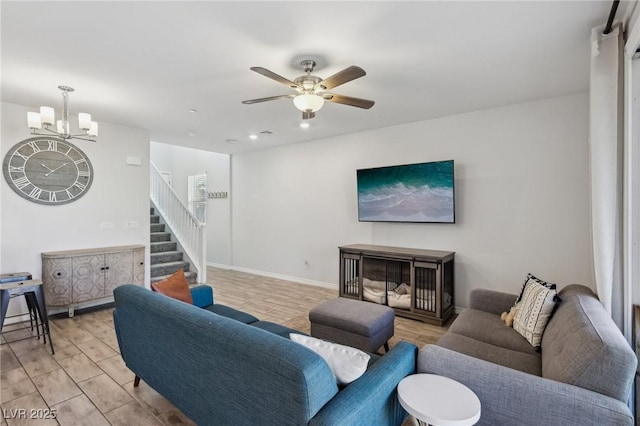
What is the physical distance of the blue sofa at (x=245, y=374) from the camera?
3.82 ft

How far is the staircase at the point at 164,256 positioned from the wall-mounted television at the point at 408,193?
3.46 m

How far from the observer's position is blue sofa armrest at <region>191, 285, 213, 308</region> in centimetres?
287

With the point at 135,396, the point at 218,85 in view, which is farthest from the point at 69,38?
the point at 135,396

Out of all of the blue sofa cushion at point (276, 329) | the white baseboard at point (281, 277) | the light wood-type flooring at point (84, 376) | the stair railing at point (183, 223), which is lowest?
the light wood-type flooring at point (84, 376)

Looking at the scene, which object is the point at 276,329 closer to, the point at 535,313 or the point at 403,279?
the point at 535,313

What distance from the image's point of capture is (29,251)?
378cm

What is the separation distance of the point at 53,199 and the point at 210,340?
3.95 m

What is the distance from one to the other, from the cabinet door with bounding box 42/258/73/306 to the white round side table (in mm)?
4257

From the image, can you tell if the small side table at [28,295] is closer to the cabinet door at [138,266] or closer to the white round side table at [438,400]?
the cabinet door at [138,266]

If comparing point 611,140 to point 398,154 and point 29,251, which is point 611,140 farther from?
point 29,251

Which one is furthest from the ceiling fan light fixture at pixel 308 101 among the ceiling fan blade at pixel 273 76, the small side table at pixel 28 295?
the small side table at pixel 28 295

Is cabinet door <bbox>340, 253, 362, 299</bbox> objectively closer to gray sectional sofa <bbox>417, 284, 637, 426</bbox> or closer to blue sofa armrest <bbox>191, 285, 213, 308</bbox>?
blue sofa armrest <bbox>191, 285, 213, 308</bbox>

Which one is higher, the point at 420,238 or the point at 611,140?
the point at 611,140

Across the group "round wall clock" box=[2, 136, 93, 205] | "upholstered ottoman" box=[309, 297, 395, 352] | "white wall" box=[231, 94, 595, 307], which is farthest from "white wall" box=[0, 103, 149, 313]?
"upholstered ottoman" box=[309, 297, 395, 352]
